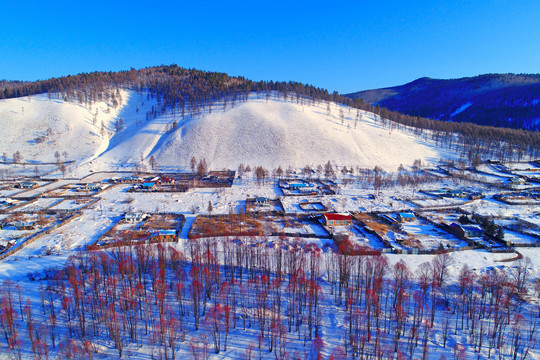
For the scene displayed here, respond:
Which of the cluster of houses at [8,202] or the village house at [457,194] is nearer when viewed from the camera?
the cluster of houses at [8,202]

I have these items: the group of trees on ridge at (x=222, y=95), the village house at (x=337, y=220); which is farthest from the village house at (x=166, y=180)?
the group of trees on ridge at (x=222, y=95)

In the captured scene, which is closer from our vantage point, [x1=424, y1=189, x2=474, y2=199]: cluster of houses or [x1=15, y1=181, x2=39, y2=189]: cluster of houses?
[x1=424, y1=189, x2=474, y2=199]: cluster of houses

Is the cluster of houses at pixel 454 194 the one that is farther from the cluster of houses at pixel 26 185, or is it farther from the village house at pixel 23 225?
the cluster of houses at pixel 26 185

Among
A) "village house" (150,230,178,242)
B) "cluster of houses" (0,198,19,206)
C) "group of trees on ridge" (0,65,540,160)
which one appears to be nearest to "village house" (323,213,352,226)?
"village house" (150,230,178,242)

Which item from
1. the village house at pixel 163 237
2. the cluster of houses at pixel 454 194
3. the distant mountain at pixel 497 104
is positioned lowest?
the village house at pixel 163 237

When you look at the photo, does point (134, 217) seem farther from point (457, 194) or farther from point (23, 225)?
point (457, 194)

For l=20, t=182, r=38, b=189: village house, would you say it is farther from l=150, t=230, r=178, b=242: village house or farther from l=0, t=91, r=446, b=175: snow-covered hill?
l=150, t=230, r=178, b=242: village house

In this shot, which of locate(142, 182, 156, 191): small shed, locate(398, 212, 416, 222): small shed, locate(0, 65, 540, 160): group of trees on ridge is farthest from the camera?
locate(0, 65, 540, 160): group of trees on ridge
